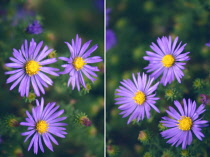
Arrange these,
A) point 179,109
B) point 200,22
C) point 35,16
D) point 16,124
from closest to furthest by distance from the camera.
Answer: point 179,109 → point 16,124 → point 35,16 → point 200,22

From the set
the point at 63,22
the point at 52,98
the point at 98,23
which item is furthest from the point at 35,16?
the point at 52,98

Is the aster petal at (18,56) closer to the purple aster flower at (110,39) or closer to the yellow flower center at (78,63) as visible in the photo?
the yellow flower center at (78,63)

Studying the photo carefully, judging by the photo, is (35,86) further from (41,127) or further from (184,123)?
(184,123)

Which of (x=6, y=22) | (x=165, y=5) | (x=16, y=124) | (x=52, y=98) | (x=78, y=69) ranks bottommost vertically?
(x=16, y=124)

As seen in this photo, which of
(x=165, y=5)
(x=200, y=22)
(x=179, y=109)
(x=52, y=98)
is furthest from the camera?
(x=165, y=5)

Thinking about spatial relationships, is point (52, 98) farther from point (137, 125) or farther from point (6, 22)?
point (6, 22)

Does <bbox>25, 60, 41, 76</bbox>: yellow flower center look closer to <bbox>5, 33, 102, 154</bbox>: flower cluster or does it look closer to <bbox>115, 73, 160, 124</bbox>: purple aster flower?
<bbox>5, 33, 102, 154</bbox>: flower cluster

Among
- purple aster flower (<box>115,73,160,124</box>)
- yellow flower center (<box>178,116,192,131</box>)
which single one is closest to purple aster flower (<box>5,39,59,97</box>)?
purple aster flower (<box>115,73,160,124</box>)
